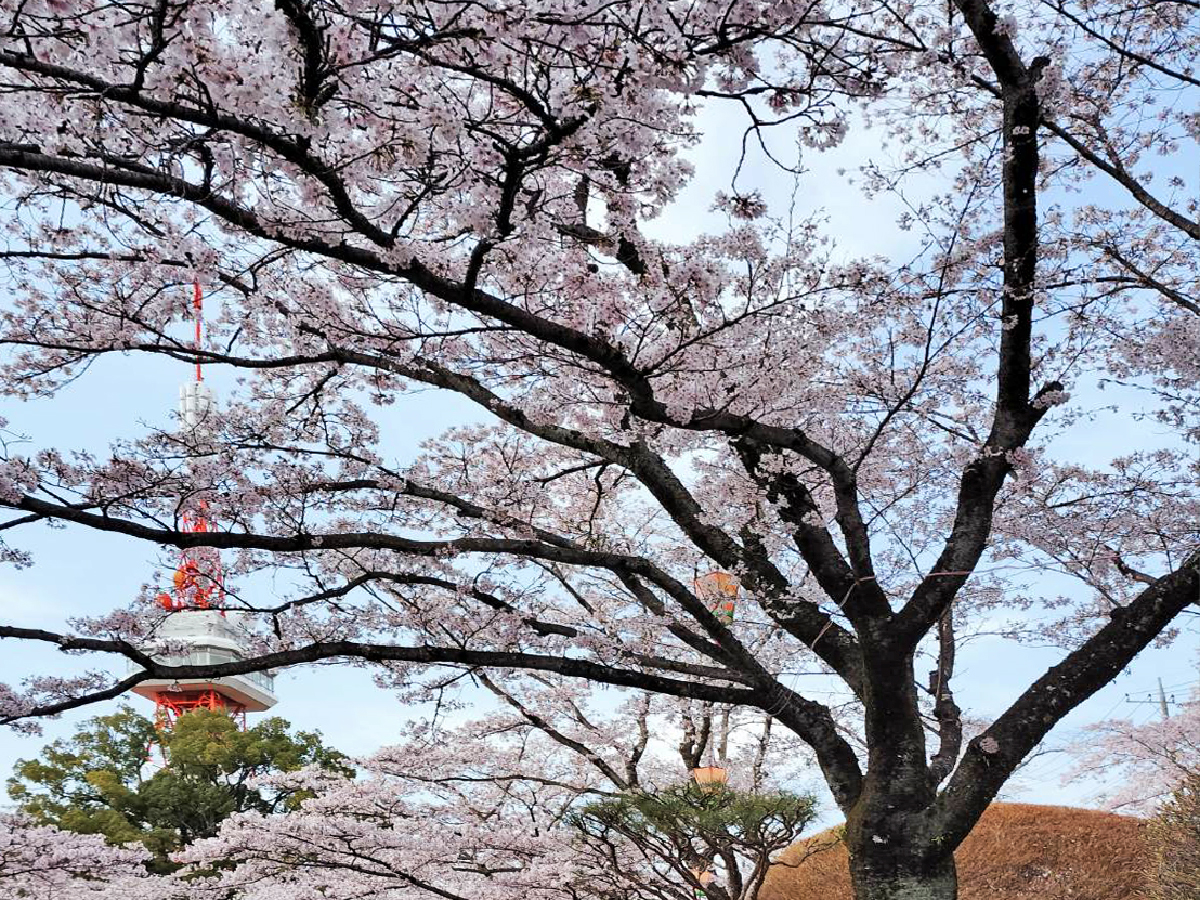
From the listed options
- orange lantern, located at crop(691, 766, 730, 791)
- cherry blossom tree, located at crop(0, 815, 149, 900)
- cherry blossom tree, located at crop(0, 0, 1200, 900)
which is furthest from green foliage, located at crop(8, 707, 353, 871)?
cherry blossom tree, located at crop(0, 0, 1200, 900)

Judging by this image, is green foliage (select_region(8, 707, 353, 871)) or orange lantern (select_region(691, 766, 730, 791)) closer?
orange lantern (select_region(691, 766, 730, 791))

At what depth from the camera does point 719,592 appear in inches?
349

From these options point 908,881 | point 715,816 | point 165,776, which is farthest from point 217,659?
point 908,881

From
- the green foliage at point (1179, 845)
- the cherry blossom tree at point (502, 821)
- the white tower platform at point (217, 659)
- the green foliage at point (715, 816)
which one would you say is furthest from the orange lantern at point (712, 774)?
the white tower platform at point (217, 659)

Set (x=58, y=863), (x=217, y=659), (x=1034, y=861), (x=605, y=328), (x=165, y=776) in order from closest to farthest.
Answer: (x=605, y=328)
(x=58, y=863)
(x=1034, y=861)
(x=165, y=776)
(x=217, y=659)

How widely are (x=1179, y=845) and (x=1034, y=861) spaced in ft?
10.3

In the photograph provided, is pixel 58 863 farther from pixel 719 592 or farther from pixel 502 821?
pixel 719 592

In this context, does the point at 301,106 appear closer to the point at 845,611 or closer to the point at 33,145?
the point at 33,145

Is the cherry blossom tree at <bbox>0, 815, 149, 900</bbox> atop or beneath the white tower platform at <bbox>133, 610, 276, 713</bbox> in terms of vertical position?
beneath

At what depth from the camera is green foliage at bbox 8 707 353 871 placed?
1780cm

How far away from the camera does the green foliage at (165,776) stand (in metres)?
17.8

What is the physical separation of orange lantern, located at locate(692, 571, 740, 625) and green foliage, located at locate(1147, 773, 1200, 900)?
3607 millimetres

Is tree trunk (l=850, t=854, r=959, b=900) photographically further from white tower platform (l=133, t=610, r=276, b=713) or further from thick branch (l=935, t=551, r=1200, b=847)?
white tower platform (l=133, t=610, r=276, b=713)

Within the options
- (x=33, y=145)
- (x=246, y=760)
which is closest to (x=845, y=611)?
(x=33, y=145)
